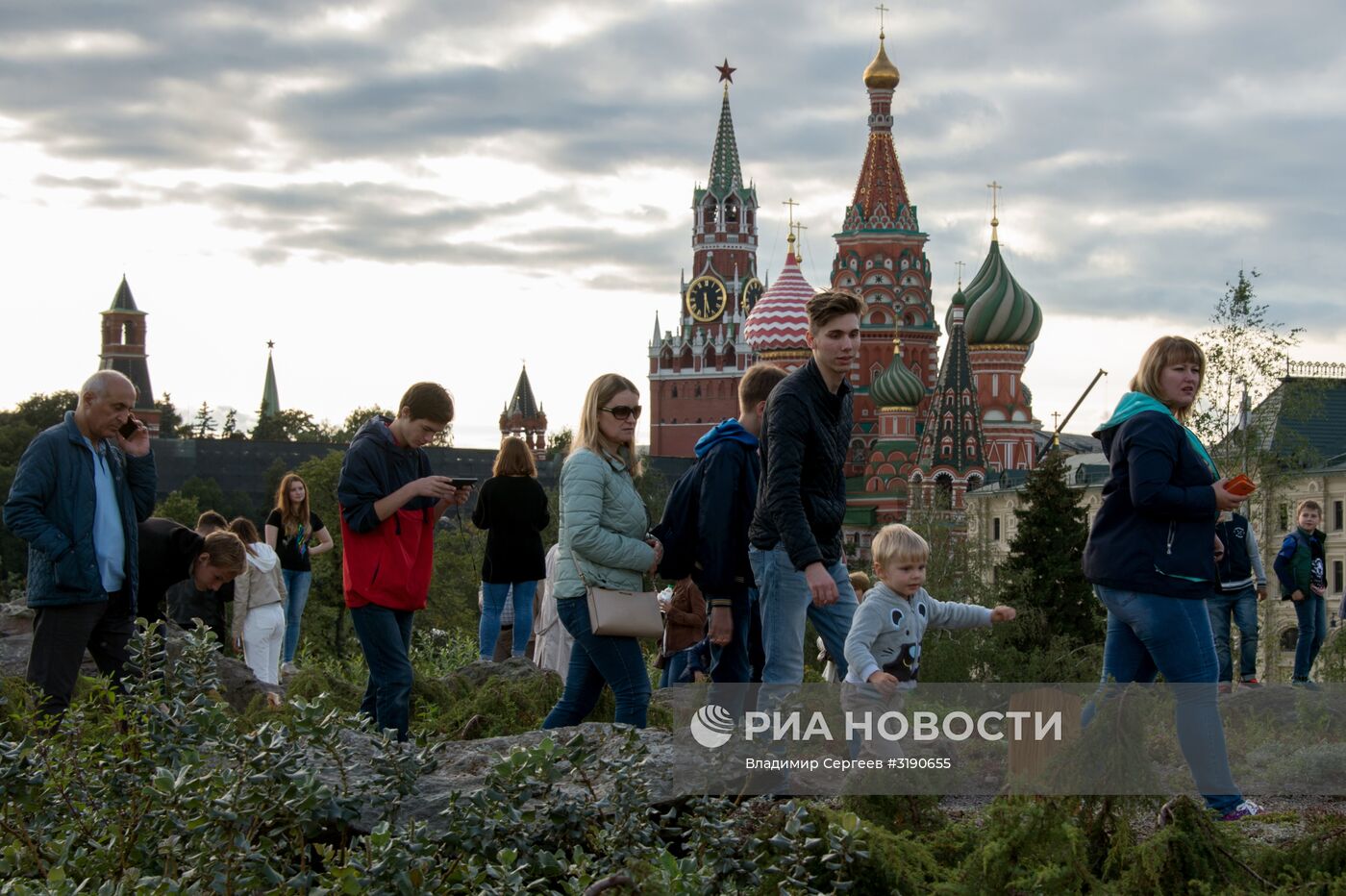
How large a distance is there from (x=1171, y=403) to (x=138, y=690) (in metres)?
3.41

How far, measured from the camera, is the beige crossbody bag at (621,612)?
5984mm

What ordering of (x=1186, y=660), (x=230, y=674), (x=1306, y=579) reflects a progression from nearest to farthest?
(x=1186, y=660), (x=230, y=674), (x=1306, y=579)

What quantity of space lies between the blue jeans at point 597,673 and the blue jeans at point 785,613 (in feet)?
1.53

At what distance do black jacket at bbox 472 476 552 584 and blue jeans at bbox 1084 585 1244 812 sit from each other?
166 inches

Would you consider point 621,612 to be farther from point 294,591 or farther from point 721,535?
point 294,591

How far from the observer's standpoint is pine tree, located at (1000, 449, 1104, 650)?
33.3 meters


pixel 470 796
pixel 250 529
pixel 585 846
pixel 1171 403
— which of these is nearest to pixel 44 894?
pixel 470 796

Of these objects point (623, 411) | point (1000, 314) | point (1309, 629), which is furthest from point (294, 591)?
point (1000, 314)

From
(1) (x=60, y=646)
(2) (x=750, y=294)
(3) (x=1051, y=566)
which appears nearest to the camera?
(1) (x=60, y=646)

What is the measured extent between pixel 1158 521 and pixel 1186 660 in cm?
45

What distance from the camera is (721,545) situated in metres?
6.23

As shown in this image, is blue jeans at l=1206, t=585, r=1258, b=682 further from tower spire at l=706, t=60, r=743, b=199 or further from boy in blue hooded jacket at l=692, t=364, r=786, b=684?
tower spire at l=706, t=60, r=743, b=199

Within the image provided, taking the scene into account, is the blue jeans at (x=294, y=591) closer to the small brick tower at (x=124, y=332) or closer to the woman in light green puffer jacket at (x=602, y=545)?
the woman in light green puffer jacket at (x=602, y=545)

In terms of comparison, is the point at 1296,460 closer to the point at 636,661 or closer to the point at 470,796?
the point at 636,661
